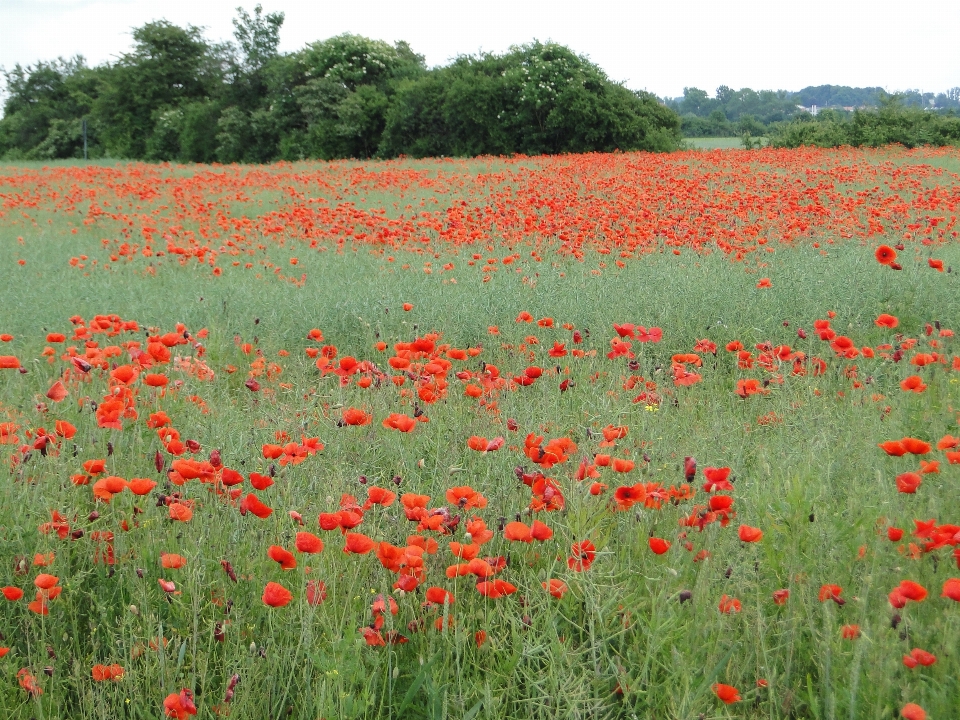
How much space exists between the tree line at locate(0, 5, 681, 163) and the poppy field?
21569 millimetres

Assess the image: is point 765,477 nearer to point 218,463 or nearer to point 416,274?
point 218,463

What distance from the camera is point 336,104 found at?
1224 inches

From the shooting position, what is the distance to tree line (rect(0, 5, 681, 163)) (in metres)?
27.2

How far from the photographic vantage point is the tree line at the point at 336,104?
27188mm

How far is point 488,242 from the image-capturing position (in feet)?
28.8

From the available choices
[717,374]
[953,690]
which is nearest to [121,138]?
[717,374]

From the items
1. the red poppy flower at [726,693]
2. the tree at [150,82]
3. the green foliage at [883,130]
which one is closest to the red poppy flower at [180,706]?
the red poppy flower at [726,693]

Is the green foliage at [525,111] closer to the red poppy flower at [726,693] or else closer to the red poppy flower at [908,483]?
the red poppy flower at [908,483]

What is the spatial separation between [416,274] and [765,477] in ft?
15.9

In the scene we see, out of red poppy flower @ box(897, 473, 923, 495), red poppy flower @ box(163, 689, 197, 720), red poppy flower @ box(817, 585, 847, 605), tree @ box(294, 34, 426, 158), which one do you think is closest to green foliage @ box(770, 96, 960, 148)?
tree @ box(294, 34, 426, 158)

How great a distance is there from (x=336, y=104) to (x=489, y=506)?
3024 cm

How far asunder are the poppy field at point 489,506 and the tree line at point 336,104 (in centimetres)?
2157

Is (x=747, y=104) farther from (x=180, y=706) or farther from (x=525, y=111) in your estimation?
(x=180, y=706)

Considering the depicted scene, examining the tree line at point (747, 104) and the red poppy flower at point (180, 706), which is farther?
the tree line at point (747, 104)
